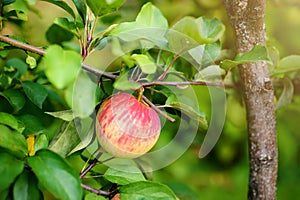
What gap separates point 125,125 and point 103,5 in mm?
151

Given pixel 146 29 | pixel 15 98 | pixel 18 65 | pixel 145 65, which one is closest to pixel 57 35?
pixel 18 65

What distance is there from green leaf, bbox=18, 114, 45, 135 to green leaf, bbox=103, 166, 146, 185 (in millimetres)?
116

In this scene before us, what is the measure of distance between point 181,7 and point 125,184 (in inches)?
38.8

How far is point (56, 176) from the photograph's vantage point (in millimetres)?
562

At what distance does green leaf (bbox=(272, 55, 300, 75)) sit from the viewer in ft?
2.72

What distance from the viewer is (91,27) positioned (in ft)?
2.26

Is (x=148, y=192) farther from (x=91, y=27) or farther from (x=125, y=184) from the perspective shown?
(x=91, y=27)

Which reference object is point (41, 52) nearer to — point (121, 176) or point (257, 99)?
point (121, 176)

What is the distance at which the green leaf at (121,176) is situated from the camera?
0.69 meters

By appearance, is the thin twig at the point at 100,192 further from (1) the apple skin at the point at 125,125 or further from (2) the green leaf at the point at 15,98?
(2) the green leaf at the point at 15,98

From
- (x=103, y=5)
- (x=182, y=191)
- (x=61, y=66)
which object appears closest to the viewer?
(x=61, y=66)

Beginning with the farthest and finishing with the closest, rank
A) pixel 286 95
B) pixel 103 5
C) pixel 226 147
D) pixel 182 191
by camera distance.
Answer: pixel 226 147, pixel 182 191, pixel 286 95, pixel 103 5

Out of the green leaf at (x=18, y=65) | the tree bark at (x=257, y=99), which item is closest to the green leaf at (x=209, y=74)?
the tree bark at (x=257, y=99)

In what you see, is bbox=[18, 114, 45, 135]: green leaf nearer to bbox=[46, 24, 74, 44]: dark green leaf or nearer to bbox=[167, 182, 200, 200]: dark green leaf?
bbox=[46, 24, 74, 44]: dark green leaf
